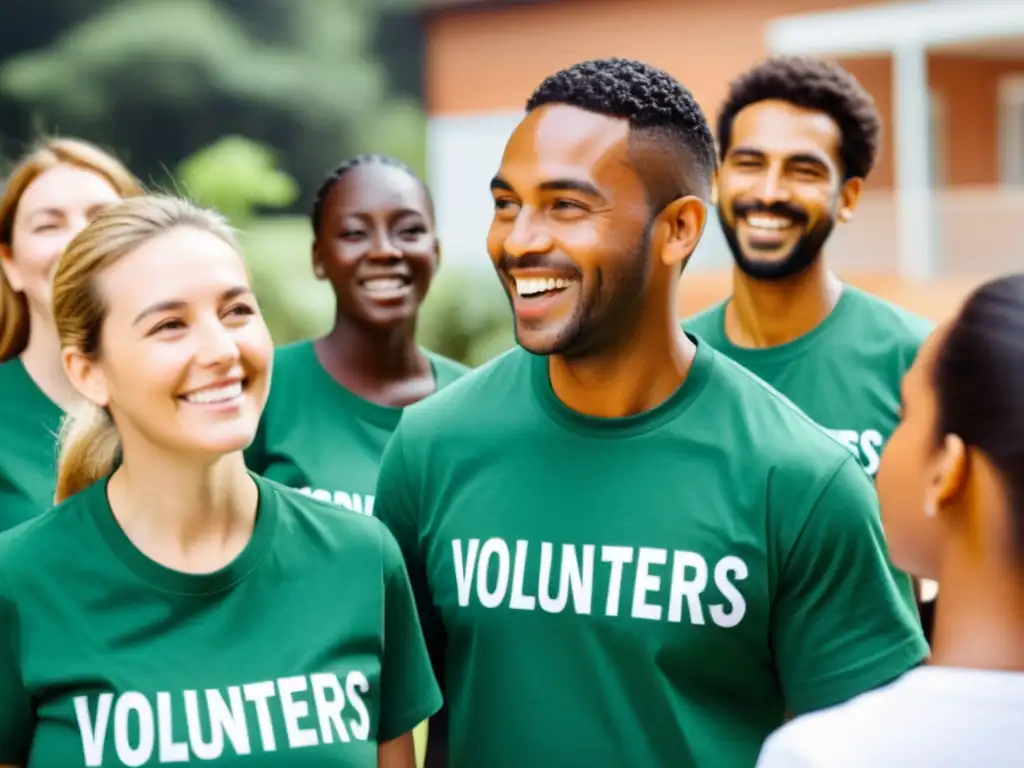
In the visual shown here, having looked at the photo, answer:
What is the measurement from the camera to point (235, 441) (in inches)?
111

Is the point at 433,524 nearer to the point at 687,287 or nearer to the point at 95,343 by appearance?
the point at 95,343

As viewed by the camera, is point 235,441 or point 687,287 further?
point 687,287

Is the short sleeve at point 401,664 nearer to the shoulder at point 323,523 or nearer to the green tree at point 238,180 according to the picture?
the shoulder at point 323,523

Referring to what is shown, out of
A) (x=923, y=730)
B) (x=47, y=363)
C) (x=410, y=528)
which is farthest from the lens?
(x=47, y=363)

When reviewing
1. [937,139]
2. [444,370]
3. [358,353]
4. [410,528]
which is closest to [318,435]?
[358,353]

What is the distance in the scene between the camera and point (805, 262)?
452 centimetres

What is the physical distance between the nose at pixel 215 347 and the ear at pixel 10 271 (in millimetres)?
1875

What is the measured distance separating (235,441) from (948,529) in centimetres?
133

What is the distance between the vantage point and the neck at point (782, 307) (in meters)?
4.48

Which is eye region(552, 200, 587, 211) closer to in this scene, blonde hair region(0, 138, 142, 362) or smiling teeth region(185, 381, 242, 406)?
smiling teeth region(185, 381, 242, 406)

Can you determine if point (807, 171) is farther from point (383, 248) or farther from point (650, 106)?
point (650, 106)

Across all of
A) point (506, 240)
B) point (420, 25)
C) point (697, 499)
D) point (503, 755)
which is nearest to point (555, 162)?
point (506, 240)

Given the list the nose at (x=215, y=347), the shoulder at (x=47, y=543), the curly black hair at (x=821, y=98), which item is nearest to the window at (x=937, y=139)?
the curly black hair at (x=821, y=98)

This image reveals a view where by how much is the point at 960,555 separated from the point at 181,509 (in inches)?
57.1
